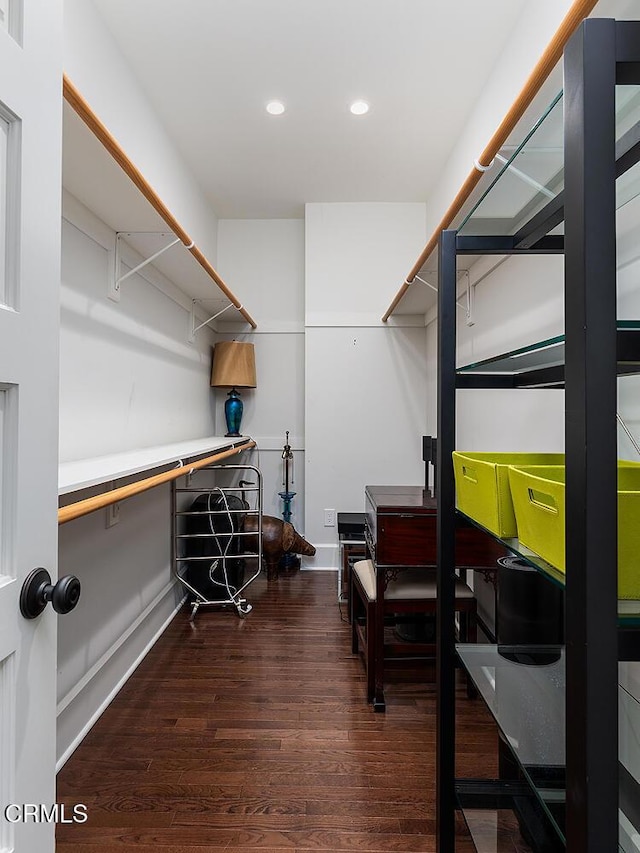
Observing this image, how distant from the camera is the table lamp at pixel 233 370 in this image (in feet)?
12.4

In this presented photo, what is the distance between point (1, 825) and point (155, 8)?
2531mm

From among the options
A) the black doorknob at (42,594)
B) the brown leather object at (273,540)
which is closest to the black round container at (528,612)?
the black doorknob at (42,594)

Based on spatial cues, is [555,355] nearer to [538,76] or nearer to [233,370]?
[538,76]

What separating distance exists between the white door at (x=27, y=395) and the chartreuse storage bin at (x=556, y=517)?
764 millimetres

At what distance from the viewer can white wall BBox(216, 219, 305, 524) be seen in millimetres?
4059

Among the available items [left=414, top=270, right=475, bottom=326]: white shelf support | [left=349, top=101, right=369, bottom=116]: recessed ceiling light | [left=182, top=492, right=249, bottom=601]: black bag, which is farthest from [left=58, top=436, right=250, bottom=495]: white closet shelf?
[left=349, top=101, right=369, bottom=116]: recessed ceiling light

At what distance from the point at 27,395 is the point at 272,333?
342 centimetres

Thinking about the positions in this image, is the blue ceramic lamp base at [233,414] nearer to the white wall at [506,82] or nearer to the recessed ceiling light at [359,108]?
the white wall at [506,82]

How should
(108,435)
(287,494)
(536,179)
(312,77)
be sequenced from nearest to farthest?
1. (536,179)
2. (108,435)
3. (312,77)
4. (287,494)

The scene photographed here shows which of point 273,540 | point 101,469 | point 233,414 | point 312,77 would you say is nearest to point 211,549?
point 273,540

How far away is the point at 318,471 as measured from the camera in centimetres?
384

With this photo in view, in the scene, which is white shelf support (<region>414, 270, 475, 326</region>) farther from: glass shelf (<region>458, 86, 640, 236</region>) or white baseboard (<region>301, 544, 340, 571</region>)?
white baseboard (<region>301, 544, 340, 571</region>)

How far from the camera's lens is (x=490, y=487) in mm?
951

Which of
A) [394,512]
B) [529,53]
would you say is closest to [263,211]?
[529,53]
